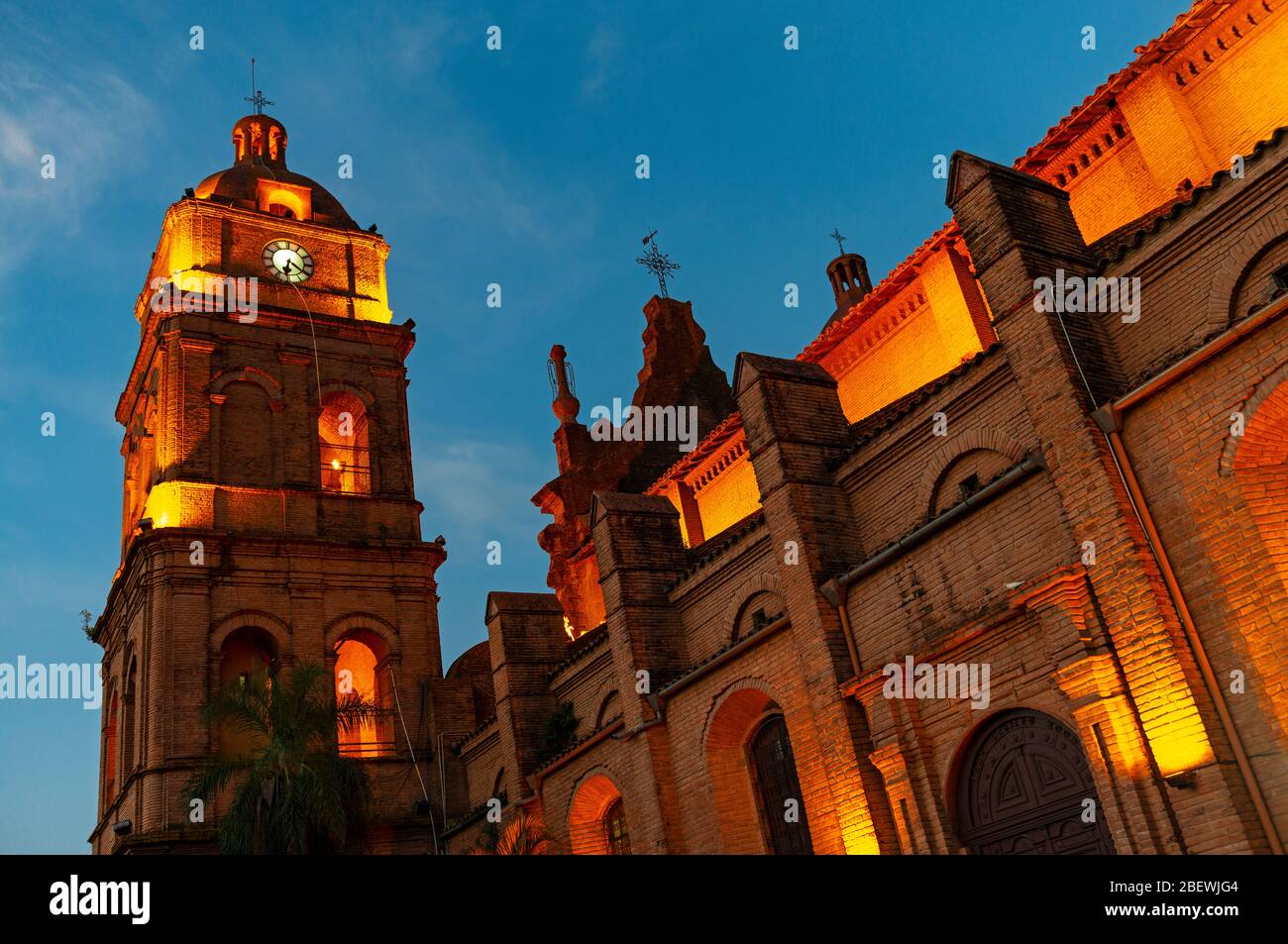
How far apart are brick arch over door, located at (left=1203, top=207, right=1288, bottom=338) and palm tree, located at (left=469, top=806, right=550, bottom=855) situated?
588 inches

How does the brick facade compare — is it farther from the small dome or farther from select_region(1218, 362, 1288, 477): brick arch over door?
the small dome

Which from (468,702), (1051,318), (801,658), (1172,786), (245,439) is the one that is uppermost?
(245,439)

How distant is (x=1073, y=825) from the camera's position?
13.4 metres

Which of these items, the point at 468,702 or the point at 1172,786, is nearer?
the point at 1172,786

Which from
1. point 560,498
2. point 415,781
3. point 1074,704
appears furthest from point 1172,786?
point 560,498

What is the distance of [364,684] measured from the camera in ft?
107

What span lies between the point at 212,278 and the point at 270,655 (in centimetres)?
1088
